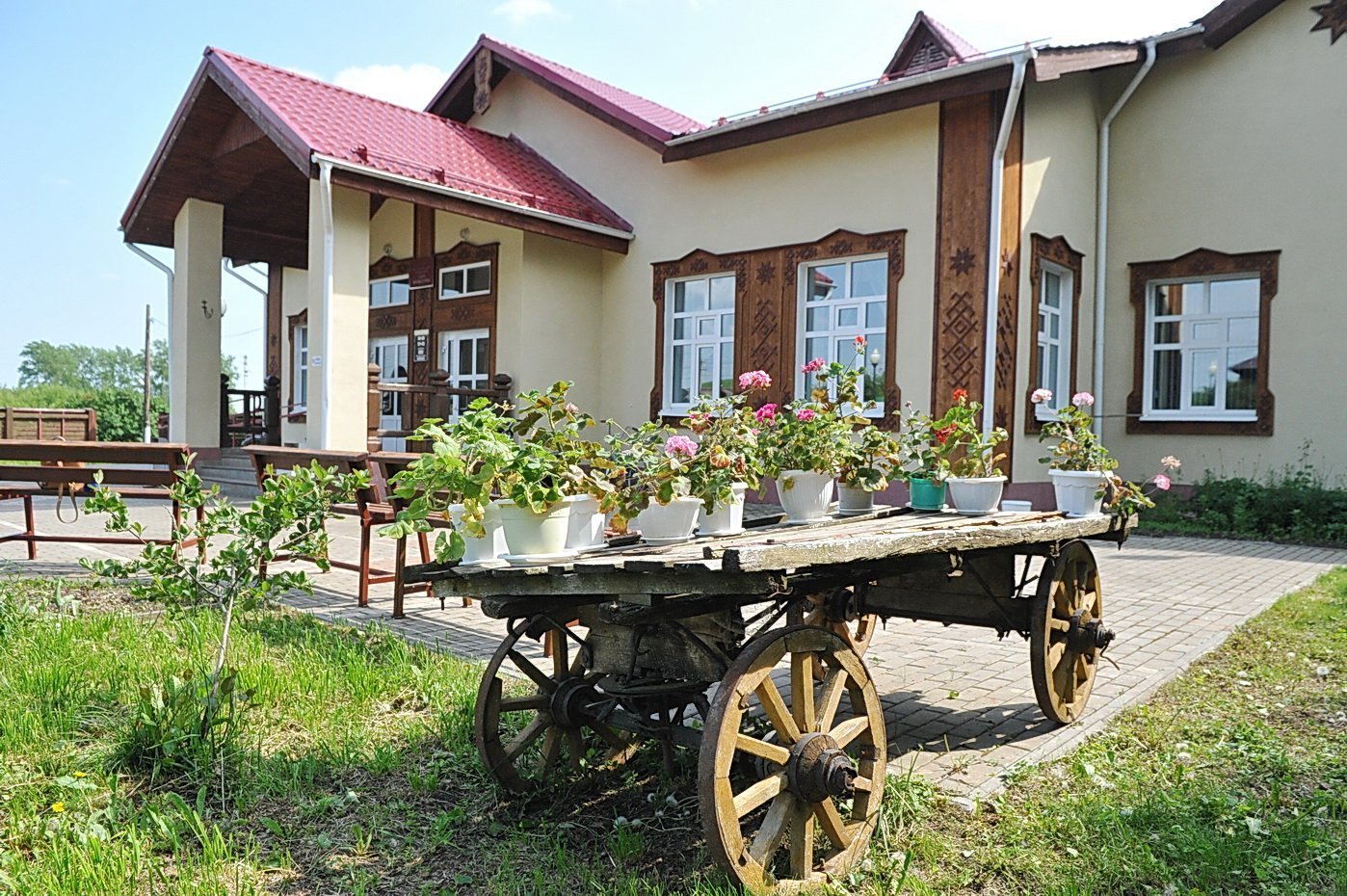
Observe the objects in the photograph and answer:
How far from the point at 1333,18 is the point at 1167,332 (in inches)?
152

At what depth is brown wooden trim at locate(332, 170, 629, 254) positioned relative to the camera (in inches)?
434

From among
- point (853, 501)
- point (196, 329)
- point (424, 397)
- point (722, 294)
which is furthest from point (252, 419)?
point (853, 501)

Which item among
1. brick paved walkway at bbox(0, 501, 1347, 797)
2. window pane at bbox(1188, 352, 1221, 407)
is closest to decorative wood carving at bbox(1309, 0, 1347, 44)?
window pane at bbox(1188, 352, 1221, 407)

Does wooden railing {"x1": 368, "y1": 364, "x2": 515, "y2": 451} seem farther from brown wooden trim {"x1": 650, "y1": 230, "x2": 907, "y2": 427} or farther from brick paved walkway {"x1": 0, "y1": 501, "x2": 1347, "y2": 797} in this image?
brown wooden trim {"x1": 650, "y1": 230, "x2": 907, "y2": 427}

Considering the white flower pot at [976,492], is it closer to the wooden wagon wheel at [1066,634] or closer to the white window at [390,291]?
the wooden wagon wheel at [1066,634]

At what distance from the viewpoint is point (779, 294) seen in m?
12.2

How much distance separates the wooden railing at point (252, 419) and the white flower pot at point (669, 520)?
1444 cm

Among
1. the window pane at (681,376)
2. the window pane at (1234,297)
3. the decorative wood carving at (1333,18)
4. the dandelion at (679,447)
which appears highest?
the decorative wood carving at (1333,18)

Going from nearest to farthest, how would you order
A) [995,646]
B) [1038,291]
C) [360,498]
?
[995,646] < [360,498] < [1038,291]

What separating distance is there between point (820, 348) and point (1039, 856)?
946 centimetres

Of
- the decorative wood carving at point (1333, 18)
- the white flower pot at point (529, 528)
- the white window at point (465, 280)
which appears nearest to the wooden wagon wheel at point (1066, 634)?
the white flower pot at point (529, 528)

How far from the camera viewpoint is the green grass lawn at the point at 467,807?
2.75 m

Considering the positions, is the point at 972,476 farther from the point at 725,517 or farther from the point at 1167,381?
the point at 1167,381

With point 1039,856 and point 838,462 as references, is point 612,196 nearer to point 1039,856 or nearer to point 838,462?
point 838,462
